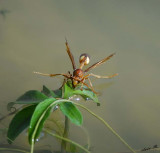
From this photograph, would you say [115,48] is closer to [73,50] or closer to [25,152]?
[73,50]

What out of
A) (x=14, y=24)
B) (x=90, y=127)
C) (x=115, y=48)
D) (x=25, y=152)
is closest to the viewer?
(x=25, y=152)

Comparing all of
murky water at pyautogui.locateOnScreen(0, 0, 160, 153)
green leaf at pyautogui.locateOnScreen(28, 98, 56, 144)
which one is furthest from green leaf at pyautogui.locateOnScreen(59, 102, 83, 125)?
murky water at pyautogui.locateOnScreen(0, 0, 160, 153)

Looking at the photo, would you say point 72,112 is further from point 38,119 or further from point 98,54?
point 98,54

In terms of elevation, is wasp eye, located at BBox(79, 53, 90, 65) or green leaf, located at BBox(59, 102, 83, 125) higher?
wasp eye, located at BBox(79, 53, 90, 65)

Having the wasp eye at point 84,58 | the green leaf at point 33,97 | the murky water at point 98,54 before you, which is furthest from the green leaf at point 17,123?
the wasp eye at point 84,58

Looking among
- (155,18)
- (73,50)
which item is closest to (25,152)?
(73,50)

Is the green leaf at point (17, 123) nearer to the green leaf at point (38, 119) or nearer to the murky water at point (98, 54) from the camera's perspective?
the green leaf at point (38, 119)

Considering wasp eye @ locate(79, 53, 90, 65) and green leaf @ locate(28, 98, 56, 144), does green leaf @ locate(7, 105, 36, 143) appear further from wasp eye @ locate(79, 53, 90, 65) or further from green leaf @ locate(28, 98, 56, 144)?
wasp eye @ locate(79, 53, 90, 65)
